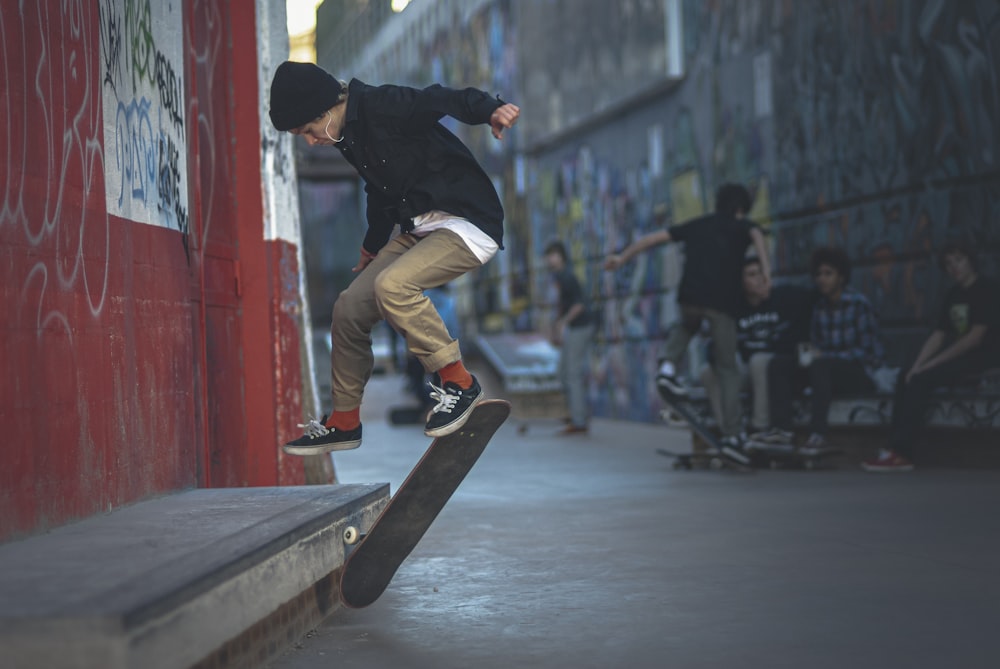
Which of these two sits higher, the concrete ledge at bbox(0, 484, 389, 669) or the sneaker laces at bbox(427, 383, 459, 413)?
the sneaker laces at bbox(427, 383, 459, 413)

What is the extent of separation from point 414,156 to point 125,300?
1.36 meters

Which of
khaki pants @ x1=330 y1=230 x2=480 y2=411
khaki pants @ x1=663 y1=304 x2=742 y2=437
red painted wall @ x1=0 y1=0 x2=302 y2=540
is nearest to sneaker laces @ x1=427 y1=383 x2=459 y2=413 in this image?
khaki pants @ x1=330 y1=230 x2=480 y2=411

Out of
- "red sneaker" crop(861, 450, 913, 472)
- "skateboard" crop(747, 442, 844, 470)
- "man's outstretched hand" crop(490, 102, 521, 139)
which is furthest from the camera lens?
"skateboard" crop(747, 442, 844, 470)

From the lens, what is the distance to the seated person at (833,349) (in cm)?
980

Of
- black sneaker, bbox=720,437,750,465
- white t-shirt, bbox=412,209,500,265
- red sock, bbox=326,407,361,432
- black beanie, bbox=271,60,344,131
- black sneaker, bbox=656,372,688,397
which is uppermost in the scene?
black beanie, bbox=271,60,344,131

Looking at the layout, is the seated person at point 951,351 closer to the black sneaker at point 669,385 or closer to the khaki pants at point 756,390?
the khaki pants at point 756,390

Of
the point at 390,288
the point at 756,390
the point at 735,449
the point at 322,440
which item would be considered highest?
the point at 390,288

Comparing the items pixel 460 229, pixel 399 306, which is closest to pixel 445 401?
pixel 399 306

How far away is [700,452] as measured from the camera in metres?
10.0

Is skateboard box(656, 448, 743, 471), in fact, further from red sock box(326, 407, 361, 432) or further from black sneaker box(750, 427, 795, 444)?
red sock box(326, 407, 361, 432)

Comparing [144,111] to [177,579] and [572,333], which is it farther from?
[572,333]

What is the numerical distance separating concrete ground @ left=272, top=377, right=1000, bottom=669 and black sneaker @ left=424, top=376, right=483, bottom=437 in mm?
648

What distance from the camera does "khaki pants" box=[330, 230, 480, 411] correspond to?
14.8 ft

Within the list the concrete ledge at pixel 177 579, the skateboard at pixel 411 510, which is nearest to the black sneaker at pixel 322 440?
the concrete ledge at pixel 177 579
